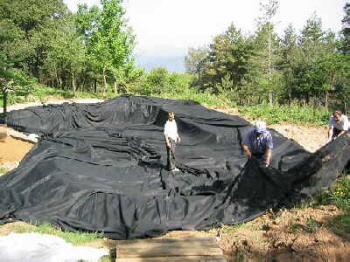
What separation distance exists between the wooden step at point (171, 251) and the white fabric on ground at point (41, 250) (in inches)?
14.8

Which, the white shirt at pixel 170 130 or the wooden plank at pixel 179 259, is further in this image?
the white shirt at pixel 170 130

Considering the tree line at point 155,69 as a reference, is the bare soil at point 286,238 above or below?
below

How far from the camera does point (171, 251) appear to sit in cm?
382

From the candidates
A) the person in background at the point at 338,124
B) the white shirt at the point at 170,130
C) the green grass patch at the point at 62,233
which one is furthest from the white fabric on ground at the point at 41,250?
the person in background at the point at 338,124

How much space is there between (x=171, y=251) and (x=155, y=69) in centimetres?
2275

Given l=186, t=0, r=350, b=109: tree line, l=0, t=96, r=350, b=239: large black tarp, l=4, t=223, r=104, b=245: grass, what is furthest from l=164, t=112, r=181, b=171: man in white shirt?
l=186, t=0, r=350, b=109: tree line

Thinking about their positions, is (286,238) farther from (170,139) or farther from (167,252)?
(170,139)

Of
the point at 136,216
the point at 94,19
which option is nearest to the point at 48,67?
the point at 94,19

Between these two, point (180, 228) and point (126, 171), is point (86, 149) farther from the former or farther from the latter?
point (180, 228)

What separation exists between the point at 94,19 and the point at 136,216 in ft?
59.6

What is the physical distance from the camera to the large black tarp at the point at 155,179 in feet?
16.8

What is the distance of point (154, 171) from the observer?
736 centimetres

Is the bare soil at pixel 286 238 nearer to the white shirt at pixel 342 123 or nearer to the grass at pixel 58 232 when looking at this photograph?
the grass at pixel 58 232

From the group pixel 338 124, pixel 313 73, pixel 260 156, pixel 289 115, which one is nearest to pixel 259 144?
pixel 260 156
